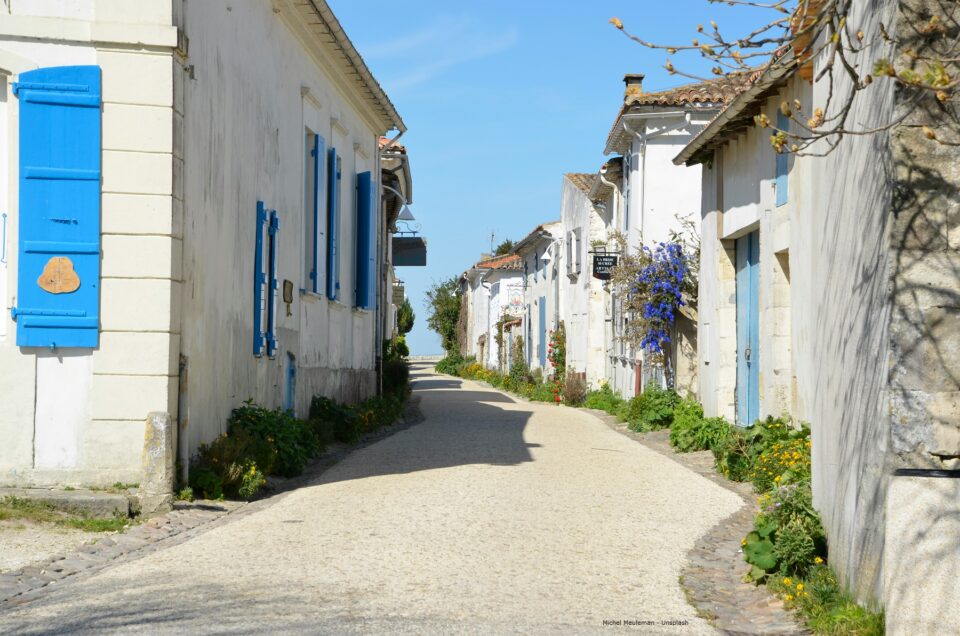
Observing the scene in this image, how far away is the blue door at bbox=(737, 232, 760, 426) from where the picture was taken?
12516 mm

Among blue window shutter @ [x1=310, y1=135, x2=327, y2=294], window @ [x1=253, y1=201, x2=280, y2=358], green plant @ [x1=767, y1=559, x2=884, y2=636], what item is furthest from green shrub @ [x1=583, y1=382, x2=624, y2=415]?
green plant @ [x1=767, y1=559, x2=884, y2=636]

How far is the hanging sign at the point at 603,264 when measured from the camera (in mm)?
21297

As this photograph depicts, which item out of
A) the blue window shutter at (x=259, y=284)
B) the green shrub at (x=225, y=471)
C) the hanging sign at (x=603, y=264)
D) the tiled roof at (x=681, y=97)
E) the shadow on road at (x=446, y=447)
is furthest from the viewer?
the hanging sign at (x=603, y=264)

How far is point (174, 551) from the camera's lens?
6.44 m

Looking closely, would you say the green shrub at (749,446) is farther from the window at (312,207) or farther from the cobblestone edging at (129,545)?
the window at (312,207)

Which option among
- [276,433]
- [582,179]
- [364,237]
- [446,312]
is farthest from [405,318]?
[276,433]

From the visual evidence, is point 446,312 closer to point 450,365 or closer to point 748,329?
point 450,365

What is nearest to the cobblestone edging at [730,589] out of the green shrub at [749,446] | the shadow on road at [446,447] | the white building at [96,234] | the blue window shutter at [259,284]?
the green shrub at [749,446]

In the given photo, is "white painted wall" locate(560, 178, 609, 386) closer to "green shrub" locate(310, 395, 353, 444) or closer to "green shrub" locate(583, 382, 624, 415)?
"green shrub" locate(583, 382, 624, 415)

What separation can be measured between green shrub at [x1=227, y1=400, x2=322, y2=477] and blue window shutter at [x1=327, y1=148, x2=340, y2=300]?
4690mm

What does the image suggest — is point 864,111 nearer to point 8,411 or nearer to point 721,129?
point 8,411

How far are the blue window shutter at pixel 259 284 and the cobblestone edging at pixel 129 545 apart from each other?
1.83 m

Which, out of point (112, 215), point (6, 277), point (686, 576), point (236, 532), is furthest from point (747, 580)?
point (6, 277)

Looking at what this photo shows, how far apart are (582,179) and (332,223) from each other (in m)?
14.6
